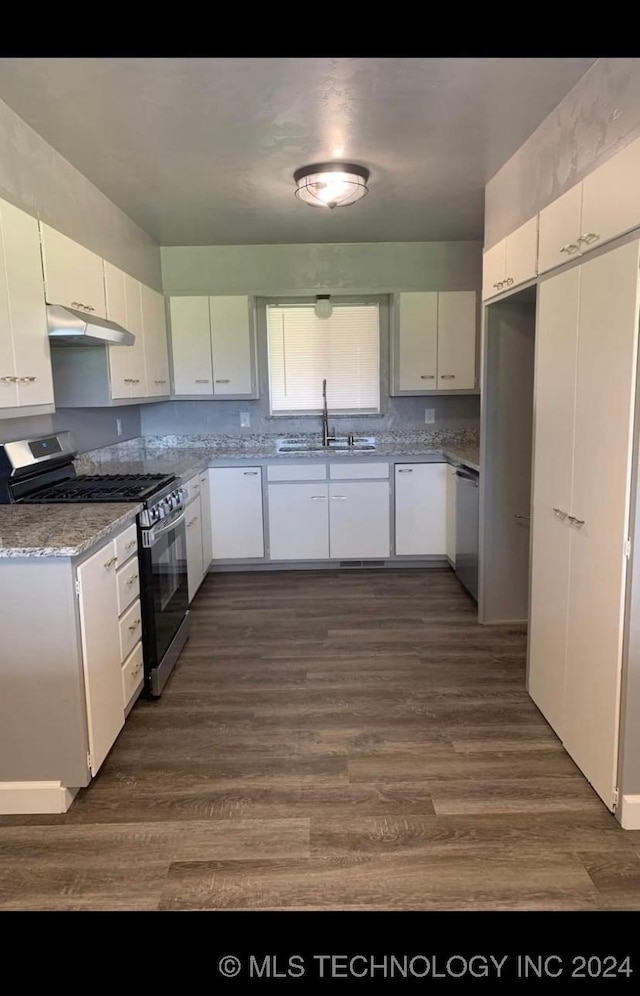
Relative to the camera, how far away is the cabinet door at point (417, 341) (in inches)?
189

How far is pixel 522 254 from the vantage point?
9.08ft

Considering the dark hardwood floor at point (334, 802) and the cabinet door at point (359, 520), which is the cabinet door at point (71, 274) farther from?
the cabinet door at point (359, 520)

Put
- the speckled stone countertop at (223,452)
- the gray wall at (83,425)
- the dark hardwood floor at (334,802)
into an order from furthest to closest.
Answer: the speckled stone countertop at (223,452), the gray wall at (83,425), the dark hardwood floor at (334,802)

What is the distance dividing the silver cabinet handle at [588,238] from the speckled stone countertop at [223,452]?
68.3 inches

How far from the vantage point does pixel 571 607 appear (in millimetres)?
2305

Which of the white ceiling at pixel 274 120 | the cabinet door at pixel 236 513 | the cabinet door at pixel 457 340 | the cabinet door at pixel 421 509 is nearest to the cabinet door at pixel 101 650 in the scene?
the white ceiling at pixel 274 120

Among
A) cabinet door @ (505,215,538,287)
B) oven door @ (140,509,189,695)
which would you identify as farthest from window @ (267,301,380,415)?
cabinet door @ (505,215,538,287)

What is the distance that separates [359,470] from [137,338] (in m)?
1.83

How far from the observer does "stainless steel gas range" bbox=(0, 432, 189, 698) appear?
9.02 feet

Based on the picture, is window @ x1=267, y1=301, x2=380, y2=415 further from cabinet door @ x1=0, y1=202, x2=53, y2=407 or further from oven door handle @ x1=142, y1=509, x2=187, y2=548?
cabinet door @ x1=0, y1=202, x2=53, y2=407

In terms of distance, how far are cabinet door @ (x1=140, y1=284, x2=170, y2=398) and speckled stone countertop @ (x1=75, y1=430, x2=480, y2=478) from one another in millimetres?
503

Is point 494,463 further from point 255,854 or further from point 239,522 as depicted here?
point 255,854

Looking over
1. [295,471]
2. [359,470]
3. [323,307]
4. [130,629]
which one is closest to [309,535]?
[295,471]
